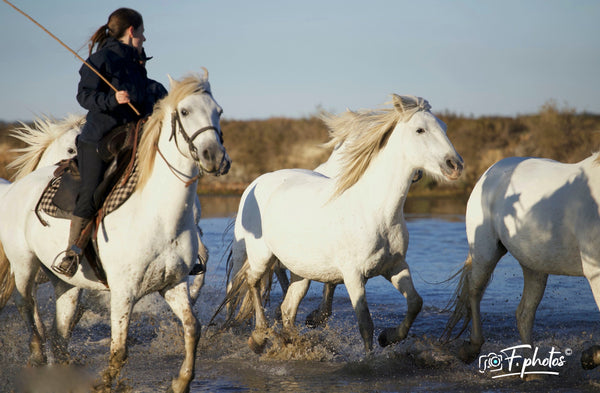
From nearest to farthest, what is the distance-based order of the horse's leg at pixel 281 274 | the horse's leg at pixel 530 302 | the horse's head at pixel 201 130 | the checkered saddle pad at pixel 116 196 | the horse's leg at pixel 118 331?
the horse's head at pixel 201 130
the horse's leg at pixel 118 331
the checkered saddle pad at pixel 116 196
the horse's leg at pixel 530 302
the horse's leg at pixel 281 274

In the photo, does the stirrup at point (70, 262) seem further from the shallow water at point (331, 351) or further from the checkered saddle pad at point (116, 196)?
the shallow water at point (331, 351)

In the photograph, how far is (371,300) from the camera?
31.9 feet

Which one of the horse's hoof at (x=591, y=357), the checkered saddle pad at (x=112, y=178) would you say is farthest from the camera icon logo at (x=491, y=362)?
the checkered saddle pad at (x=112, y=178)

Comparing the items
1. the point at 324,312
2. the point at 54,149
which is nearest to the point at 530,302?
the point at 324,312

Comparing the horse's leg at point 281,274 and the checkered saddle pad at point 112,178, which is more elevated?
the checkered saddle pad at point 112,178

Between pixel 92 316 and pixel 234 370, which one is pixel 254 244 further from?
pixel 92 316

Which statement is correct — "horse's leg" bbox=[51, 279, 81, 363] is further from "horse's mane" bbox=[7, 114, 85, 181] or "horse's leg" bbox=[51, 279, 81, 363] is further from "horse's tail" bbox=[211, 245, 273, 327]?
"horse's mane" bbox=[7, 114, 85, 181]

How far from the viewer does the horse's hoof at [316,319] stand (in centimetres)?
740

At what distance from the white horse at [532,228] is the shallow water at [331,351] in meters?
0.53

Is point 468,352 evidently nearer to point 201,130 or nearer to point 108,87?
point 201,130

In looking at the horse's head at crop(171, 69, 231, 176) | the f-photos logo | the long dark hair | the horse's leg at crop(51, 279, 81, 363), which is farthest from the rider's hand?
the f-photos logo

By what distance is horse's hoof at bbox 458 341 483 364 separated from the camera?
242 inches

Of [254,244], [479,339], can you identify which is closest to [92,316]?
[254,244]

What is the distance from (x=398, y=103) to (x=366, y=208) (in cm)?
92
